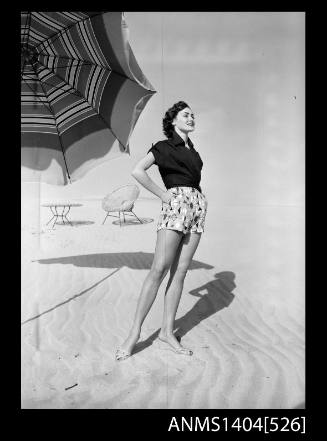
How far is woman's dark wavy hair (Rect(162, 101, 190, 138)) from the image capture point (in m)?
2.75

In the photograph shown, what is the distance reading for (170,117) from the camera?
278cm

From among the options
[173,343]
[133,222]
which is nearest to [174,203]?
[173,343]

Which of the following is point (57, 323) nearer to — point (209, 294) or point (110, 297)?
point (110, 297)

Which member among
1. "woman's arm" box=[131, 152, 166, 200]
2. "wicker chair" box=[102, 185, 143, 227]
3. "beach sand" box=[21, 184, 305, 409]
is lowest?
"beach sand" box=[21, 184, 305, 409]

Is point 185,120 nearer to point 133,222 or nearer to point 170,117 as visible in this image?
point 170,117

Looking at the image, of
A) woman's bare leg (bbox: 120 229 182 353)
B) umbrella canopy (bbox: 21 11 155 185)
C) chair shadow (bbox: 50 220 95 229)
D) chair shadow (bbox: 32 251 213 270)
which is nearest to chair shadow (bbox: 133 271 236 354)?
woman's bare leg (bbox: 120 229 182 353)

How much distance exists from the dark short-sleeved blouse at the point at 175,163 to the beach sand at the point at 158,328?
1163 millimetres

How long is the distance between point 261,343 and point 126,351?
45.5 inches

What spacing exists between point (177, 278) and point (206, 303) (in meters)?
1.26

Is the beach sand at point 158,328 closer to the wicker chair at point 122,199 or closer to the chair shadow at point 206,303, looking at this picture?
the chair shadow at point 206,303

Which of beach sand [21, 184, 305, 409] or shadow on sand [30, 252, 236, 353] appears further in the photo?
shadow on sand [30, 252, 236, 353]

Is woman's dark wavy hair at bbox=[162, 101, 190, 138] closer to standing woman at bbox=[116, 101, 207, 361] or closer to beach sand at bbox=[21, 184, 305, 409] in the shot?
standing woman at bbox=[116, 101, 207, 361]
